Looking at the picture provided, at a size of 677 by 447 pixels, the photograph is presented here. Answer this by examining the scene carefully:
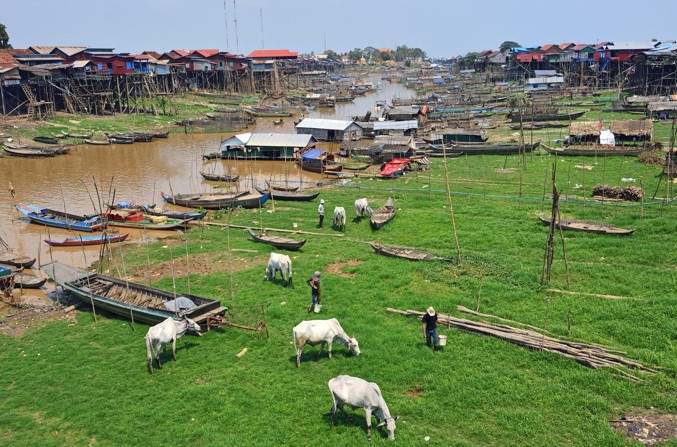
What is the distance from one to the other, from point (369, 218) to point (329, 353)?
12.6 metres

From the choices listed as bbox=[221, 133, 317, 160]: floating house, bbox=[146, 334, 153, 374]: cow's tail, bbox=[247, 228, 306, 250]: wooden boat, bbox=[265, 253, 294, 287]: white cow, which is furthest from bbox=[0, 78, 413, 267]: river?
bbox=[146, 334, 153, 374]: cow's tail

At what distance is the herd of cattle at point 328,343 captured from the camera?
9977 millimetres

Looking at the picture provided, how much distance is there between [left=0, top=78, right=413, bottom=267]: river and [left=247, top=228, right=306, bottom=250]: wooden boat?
6366 millimetres

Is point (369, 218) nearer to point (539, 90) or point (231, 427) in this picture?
point (231, 427)

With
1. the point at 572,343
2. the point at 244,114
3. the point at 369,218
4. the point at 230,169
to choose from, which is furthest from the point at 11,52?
the point at 572,343

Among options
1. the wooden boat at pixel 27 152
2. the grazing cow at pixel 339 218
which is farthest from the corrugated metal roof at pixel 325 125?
the grazing cow at pixel 339 218

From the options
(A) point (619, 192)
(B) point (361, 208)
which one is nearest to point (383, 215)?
(B) point (361, 208)

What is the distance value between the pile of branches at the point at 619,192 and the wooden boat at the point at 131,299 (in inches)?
771

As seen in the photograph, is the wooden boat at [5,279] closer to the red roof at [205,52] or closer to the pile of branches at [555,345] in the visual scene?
the pile of branches at [555,345]

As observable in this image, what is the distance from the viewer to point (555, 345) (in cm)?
1236

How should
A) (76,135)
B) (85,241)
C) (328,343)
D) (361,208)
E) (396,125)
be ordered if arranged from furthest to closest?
(76,135)
(396,125)
(85,241)
(361,208)
(328,343)

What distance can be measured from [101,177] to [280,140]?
14.4 meters

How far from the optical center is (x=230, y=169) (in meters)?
42.6

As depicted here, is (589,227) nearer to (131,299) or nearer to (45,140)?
(131,299)
